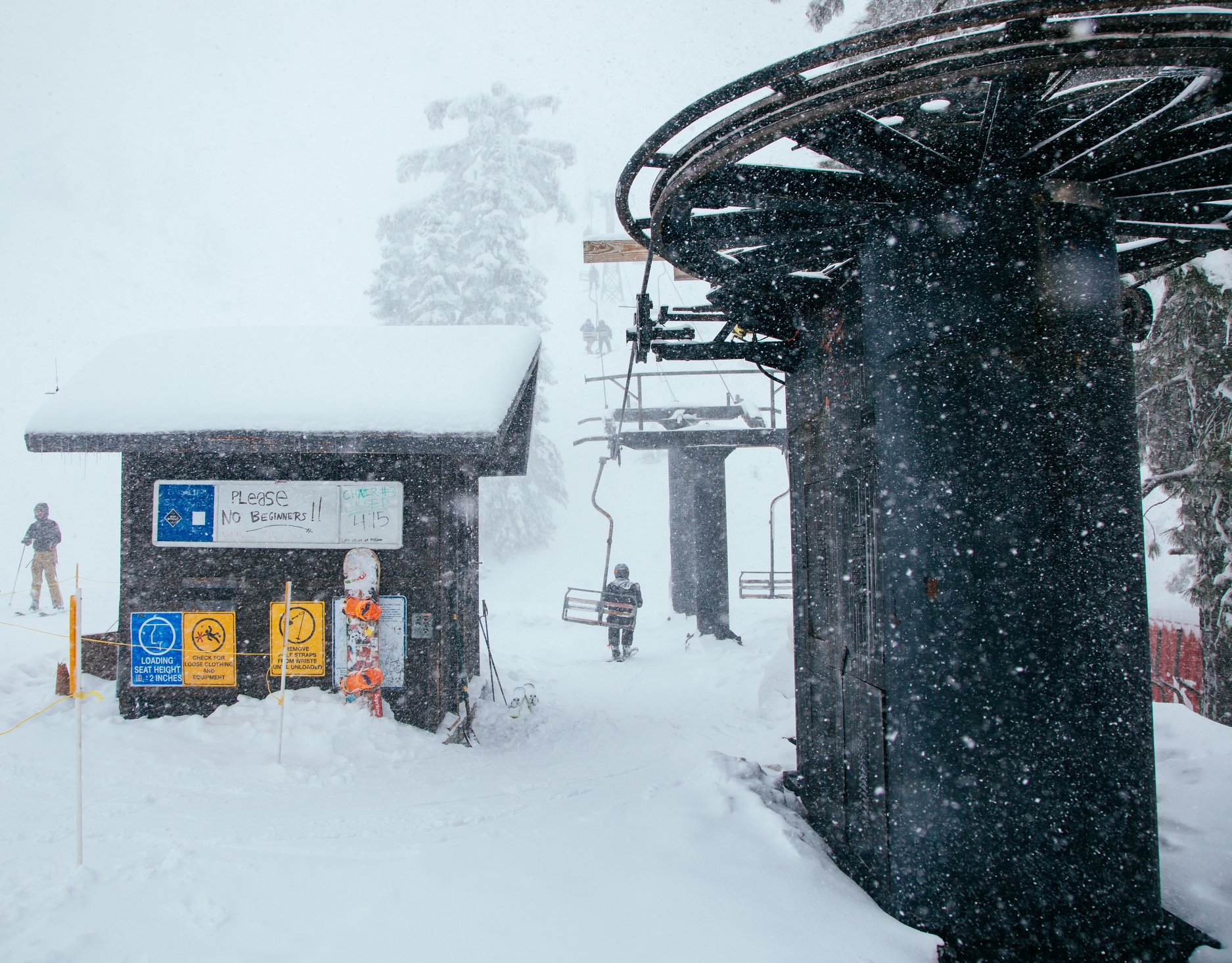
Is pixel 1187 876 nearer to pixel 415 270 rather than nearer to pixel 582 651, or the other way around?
pixel 582 651

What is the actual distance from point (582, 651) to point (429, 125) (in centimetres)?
1875

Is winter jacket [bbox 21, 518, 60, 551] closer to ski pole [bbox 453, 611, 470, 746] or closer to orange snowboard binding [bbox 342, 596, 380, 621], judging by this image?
orange snowboard binding [bbox 342, 596, 380, 621]

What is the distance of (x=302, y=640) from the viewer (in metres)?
7.12

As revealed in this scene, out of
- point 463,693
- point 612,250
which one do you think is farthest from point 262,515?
point 612,250

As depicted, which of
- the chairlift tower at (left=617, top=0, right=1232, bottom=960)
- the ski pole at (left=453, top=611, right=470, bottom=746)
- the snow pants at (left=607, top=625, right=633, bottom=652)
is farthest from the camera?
the snow pants at (left=607, top=625, right=633, bottom=652)

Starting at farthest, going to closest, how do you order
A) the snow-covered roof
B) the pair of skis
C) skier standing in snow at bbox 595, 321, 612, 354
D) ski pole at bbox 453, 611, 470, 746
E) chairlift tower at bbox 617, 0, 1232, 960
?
skier standing in snow at bbox 595, 321, 612, 354 < the pair of skis < ski pole at bbox 453, 611, 470, 746 < the snow-covered roof < chairlift tower at bbox 617, 0, 1232, 960

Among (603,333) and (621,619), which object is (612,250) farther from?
(603,333)

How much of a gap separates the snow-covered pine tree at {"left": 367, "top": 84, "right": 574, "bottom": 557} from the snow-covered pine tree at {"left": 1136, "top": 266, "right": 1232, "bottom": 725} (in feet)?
61.6

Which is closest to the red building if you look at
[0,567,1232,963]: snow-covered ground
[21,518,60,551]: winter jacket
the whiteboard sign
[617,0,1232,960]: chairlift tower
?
[0,567,1232,963]: snow-covered ground

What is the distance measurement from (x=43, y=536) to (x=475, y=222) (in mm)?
16045

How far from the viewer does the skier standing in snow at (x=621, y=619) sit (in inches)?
518

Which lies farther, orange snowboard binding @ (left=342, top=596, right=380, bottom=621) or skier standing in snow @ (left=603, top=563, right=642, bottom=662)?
skier standing in snow @ (left=603, top=563, right=642, bottom=662)

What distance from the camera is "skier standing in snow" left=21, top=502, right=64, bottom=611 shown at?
39.1 ft

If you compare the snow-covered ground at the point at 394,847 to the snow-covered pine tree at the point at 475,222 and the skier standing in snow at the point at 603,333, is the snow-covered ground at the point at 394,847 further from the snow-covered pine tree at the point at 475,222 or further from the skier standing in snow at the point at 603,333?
the skier standing in snow at the point at 603,333
